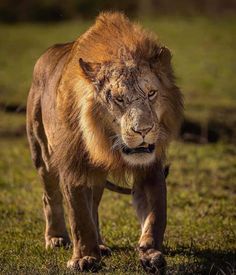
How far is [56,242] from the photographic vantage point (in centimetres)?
573

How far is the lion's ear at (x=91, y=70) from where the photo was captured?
4676 mm

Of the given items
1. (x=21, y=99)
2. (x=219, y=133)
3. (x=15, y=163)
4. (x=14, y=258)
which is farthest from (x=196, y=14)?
(x=14, y=258)

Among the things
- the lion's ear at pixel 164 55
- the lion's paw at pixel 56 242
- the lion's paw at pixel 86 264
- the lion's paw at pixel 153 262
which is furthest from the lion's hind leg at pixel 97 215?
the lion's ear at pixel 164 55

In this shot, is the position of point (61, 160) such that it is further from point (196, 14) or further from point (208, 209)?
point (196, 14)

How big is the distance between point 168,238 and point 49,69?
1391 millimetres

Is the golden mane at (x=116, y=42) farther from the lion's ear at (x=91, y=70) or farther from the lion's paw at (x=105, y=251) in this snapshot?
the lion's paw at (x=105, y=251)

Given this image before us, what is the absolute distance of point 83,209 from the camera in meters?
4.86

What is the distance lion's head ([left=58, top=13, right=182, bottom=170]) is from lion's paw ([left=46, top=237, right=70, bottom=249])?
120 centimetres

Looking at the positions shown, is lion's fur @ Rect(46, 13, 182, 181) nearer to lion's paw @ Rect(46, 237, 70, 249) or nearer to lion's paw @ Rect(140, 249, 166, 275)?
lion's paw @ Rect(140, 249, 166, 275)

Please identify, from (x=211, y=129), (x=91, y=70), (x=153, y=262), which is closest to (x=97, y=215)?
(x=153, y=262)

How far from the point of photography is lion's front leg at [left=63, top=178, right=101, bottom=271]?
4848 millimetres

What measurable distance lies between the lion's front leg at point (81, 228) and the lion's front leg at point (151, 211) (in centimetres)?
28

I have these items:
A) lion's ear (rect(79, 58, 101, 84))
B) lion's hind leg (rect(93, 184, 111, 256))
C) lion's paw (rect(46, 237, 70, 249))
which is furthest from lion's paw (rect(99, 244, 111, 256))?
lion's ear (rect(79, 58, 101, 84))

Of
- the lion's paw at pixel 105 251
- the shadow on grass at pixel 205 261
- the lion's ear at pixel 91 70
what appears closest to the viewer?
the lion's ear at pixel 91 70
